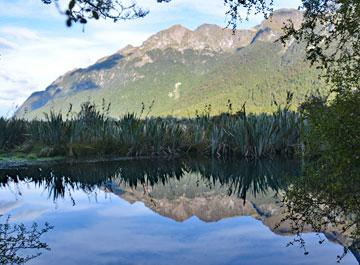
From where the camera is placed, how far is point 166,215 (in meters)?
9.66

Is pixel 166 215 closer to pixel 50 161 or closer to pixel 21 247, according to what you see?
pixel 21 247

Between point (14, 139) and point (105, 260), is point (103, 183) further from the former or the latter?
point (14, 139)

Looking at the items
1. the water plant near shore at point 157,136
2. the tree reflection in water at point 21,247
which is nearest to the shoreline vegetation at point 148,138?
the water plant near shore at point 157,136

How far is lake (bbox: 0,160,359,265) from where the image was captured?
6711 millimetres

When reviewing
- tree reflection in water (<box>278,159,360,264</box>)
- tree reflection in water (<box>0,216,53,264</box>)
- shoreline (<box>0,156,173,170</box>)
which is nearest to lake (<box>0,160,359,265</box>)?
tree reflection in water (<box>0,216,53,264</box>)

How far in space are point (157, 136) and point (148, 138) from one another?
380mm

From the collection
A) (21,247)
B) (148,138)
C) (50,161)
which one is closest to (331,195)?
(21,247)

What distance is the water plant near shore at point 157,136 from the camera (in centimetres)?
1853

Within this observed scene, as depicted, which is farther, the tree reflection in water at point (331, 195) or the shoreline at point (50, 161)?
the shoreline at point (50, 161)

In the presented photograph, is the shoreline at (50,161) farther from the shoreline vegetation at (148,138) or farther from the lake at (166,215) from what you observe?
the lake at (166,215)

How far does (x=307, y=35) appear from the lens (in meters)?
7.42

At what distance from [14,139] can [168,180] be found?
933 centimetres

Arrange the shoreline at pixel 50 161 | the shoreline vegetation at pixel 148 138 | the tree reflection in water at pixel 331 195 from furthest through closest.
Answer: the shoreline vegetation at pixel 148 138, the shoreline at pixel 50 161, the tree reflection in water at pixel 331 195

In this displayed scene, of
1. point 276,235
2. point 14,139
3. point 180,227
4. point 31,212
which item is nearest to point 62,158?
point 14,139
